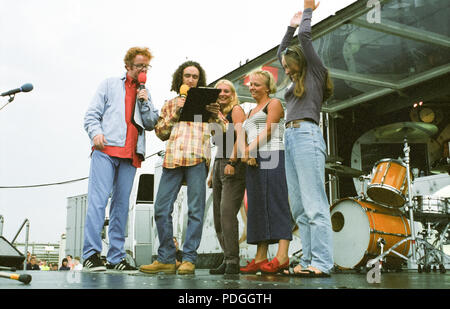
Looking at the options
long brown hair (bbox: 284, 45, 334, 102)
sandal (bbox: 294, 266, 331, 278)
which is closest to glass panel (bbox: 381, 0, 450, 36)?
long brown hair (bbox: 284, 45, 334, 102)

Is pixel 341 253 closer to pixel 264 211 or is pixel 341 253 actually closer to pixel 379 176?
pixel 379 176

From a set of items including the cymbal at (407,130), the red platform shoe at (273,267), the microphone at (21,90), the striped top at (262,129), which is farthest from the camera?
the cymbal at (407,130)

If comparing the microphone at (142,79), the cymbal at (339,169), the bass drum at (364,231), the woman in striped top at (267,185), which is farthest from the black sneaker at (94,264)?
the cymbal at (339,169)

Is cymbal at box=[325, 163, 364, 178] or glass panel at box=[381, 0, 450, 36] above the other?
glass panel at box=[381, 0, 450, 36]

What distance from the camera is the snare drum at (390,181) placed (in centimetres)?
491

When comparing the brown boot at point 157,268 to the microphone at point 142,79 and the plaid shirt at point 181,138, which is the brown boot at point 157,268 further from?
the microphone at point 142,79

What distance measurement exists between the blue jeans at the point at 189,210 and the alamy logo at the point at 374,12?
278 cm

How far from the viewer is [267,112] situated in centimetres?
349

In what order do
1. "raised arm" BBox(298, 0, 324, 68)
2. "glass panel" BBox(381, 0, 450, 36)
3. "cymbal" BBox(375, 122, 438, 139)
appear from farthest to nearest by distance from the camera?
"cymbal" BBox(375, 122, 438, 139)
"glass panel" BBox(381, 0, 450, 36)
"raised arm" BBox(298, 0, 324, 68)

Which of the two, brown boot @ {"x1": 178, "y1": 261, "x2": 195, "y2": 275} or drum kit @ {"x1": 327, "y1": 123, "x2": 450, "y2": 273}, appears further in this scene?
drum kit @ {"x1": 327, "y1": 123, "x2": 450, "y2": 273}

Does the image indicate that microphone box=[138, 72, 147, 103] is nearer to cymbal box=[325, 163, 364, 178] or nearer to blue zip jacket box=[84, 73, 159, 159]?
blue zip jacket box=[84, 73, 159, 159]

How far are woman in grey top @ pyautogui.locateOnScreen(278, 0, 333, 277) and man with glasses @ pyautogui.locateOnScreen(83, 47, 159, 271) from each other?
1.23 meters

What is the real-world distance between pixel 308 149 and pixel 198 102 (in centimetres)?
93

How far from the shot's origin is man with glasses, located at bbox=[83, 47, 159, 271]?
11.4 feet
